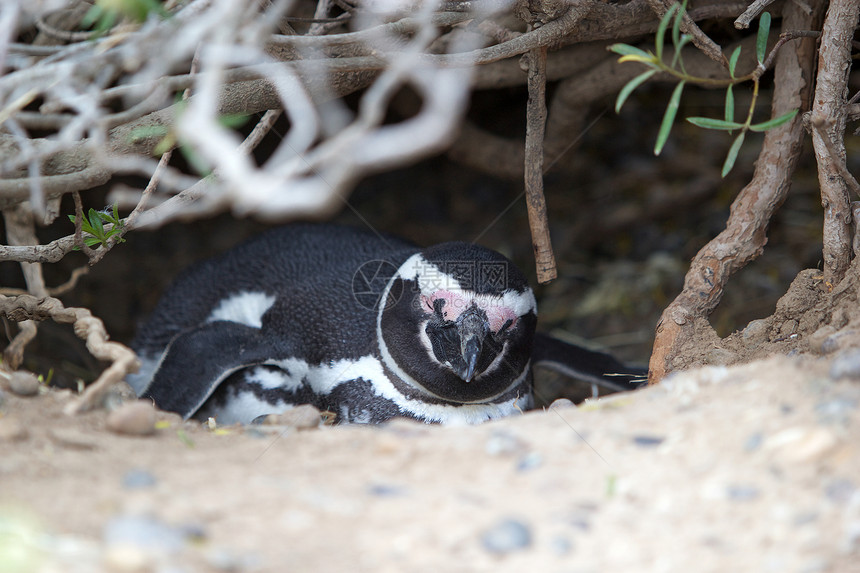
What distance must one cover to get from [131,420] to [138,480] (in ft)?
0.77

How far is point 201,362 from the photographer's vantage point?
93.9 inches

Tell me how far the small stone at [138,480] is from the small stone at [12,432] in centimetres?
23

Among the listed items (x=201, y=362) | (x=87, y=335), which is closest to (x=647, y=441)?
(x=87, y=335)

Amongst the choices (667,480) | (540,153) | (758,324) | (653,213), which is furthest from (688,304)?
(653,213)

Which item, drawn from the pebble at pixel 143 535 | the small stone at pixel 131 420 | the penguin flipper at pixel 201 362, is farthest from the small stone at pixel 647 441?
the penguin flipper at pixel 201 362

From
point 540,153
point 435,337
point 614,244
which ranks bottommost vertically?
point 614,244

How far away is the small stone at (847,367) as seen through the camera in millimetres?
1241

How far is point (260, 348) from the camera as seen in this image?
94.5 inches

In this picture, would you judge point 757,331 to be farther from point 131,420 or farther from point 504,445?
point 131,420

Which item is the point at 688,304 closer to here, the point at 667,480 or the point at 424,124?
the point at 667,480

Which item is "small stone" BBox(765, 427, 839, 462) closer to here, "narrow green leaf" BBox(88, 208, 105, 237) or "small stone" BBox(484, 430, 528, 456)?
"small stone" BBox(484, 430, 528, 456)

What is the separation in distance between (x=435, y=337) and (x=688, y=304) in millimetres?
671

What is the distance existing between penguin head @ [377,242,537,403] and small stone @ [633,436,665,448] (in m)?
0.74

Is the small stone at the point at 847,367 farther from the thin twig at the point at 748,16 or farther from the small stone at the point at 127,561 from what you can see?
the small stone at the point at 127,561
